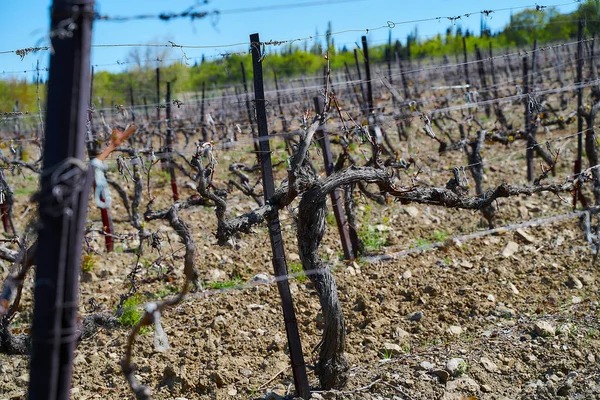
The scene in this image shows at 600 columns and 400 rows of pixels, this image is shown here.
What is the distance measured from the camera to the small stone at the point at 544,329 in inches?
205

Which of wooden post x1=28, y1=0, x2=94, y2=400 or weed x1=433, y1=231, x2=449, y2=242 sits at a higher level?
wooden post x1=28, y1=0, x2=94, y2=400

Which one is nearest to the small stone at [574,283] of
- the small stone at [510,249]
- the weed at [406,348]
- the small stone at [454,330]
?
the small stone at [510,249]

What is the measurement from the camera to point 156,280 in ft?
22.7

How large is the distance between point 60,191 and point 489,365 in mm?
3674

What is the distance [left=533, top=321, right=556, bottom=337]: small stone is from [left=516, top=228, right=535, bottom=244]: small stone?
2.30m

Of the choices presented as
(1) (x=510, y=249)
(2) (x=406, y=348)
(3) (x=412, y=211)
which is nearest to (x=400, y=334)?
(2) (x=406, y=348)

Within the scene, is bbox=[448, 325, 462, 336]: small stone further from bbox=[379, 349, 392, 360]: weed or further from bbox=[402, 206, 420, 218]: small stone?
bbox=[402, 206, 420, 218]: small stone

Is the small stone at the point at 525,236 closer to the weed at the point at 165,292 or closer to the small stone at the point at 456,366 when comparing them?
the small stone at the point at 456,366

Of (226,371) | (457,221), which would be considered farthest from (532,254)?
(226,371)

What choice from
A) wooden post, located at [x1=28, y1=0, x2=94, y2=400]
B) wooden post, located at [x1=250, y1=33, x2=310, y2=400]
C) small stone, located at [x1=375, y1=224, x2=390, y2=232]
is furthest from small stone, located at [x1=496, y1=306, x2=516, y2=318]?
wooden post, located at [x1=28, y1=0, x2=94, y2=400]

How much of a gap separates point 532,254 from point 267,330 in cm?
320

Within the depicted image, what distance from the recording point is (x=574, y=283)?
20.4 feet

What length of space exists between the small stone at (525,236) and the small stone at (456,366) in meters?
3.09

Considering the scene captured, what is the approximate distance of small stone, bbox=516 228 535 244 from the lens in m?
7.45
